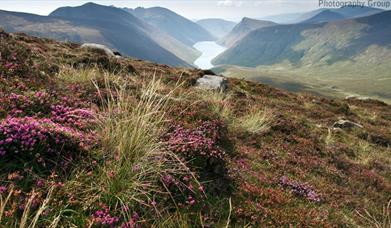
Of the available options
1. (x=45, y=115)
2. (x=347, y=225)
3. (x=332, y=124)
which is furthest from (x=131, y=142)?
(x=332, y=124)

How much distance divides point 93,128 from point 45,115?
0.88 m

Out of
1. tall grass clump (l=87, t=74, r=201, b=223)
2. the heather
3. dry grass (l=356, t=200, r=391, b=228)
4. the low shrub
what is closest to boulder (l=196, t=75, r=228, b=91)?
the heather

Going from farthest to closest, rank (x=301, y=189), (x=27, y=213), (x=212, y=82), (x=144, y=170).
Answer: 1. (x=212, y=82)
2. (x=301, y=189)
3. (x=144, y=170)
4. (x=27, y=213)

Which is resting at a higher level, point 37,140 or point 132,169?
point 37,140

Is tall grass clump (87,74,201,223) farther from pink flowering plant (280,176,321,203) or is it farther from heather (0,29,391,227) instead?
pink flowering plant (280,176,321,203)

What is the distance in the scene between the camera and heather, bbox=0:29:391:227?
427 centimetres

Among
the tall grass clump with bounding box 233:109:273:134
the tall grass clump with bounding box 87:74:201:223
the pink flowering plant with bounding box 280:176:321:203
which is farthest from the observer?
the tall grass clump with bounding box 233:109:273:134

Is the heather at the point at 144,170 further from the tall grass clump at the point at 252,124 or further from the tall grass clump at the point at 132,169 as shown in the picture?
the tall grass clump at the point at 252,124

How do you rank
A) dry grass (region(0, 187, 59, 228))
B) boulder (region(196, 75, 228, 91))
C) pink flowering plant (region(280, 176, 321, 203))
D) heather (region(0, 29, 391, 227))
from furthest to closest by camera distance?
boulder (region(196, 75, 228, 91)) < pink flowering plant (region(280, 176, 321, 203)) < heather (region(0, 29, 391, 227)) < dry grass (region(0, 187, 59, 228))

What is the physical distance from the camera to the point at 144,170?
4941 mm

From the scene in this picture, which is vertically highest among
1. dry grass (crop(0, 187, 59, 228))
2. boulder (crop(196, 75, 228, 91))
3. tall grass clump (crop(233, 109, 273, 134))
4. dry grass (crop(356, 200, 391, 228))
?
dry grass (crop(0, 187, 59, 228))

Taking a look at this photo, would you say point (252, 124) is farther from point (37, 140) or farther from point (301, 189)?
point (37, 140)

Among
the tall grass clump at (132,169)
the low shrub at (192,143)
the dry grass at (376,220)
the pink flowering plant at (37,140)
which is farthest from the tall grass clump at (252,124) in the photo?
the pink flowering plant at (37,140)

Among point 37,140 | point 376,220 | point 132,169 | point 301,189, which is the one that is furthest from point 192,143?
point 376,220
